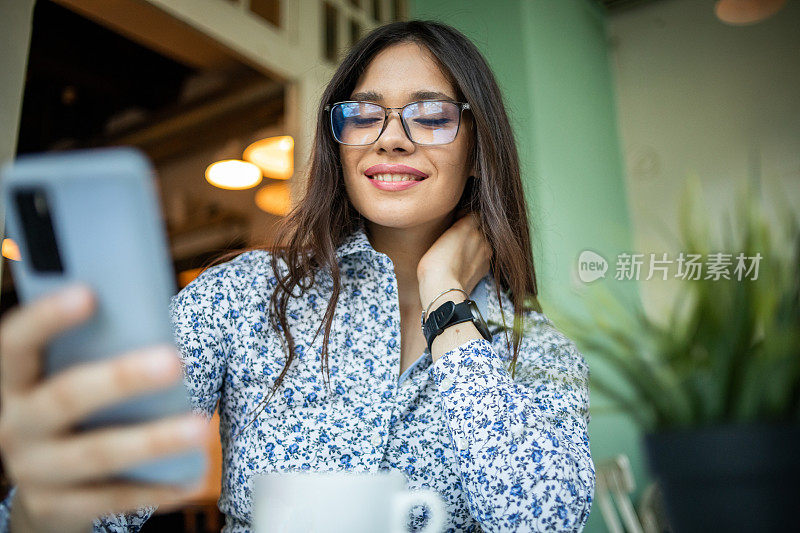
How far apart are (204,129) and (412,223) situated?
2.84 metres

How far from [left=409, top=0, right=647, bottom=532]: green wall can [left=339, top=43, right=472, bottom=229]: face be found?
2.85 ft

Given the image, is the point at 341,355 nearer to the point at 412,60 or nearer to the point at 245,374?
the point at 245,374

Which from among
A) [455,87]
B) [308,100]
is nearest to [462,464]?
[455,87]

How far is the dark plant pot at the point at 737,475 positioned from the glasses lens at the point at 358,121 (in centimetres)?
72

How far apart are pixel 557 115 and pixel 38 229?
2187 mm

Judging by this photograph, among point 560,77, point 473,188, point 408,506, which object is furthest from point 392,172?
point 560,77

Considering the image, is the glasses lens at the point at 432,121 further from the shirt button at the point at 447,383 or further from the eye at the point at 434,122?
the shirt button at the point at 447,383

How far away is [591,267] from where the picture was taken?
0.78 metres

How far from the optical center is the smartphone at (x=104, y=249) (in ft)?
0.84

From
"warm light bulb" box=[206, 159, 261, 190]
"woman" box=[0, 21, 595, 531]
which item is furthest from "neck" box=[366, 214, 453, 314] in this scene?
"warm light bulb" box=[206, 159, 261, 190]

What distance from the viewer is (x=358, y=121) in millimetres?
924

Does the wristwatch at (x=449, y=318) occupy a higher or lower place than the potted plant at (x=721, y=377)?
higher

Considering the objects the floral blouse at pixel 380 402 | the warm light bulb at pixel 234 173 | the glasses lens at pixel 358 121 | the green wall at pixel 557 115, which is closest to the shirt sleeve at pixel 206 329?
the floral blouse at pixel 380 402

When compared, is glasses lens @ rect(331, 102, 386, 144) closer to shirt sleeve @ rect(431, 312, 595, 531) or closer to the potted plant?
shirt sleeve @ rect(431, 312, 595, 531)
